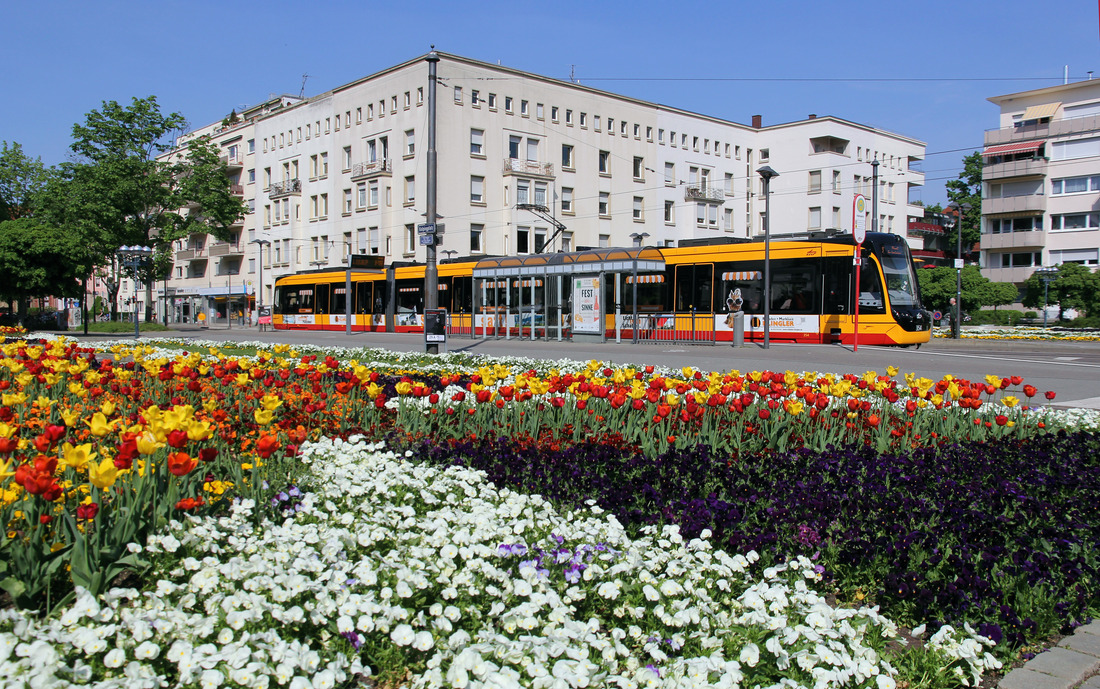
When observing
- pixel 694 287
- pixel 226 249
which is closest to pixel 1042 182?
pixel 694 287

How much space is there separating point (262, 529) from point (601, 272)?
77.5ft

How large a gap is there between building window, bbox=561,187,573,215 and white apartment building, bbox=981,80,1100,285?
32605 mm

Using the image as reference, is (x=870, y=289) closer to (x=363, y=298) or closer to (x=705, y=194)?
(x=363, y=298)

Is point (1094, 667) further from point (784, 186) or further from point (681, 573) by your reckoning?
point (784, 186)

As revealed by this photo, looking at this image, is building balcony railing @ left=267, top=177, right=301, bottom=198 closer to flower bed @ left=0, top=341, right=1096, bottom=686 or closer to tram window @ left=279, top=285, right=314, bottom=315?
tram window @ left=279, top=285, right=314, bottom=315

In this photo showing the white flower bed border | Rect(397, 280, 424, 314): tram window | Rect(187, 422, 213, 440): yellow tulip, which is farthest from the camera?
Rect(397, 280, 424, 314): tram window

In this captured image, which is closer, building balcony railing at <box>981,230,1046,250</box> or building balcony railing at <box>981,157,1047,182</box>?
building balcony railing at <box>981,157,1047,182</box>

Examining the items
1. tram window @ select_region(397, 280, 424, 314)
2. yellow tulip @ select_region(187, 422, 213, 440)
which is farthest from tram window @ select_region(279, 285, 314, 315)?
yellow tulip @ select_region(187, 422, 213, 440)

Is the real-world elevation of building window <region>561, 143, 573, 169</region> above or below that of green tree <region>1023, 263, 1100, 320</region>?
above

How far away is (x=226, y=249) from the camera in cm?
7325

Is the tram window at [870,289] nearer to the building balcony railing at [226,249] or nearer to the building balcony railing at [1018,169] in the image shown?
the building balcony railing at [1018,169]

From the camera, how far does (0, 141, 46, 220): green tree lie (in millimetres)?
61562

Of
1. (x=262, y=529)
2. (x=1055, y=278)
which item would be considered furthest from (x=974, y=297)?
(x=262, y=529)

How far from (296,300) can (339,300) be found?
4.46 m
